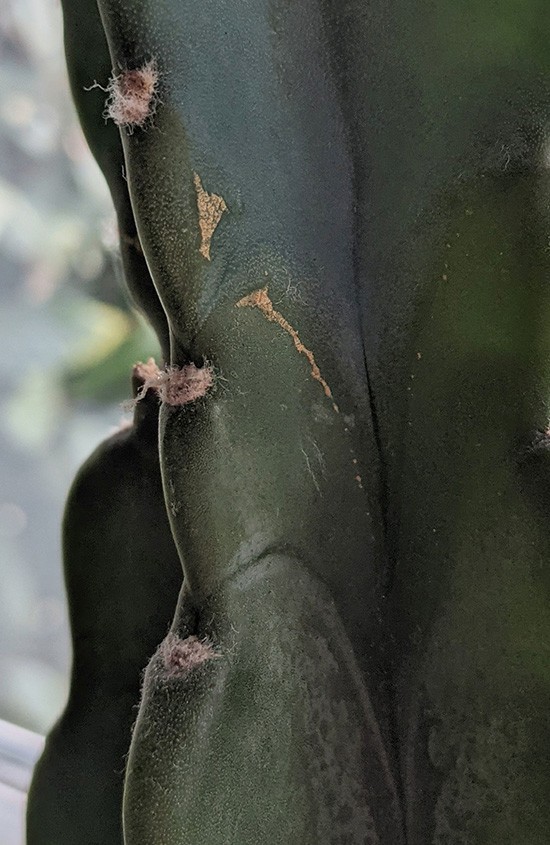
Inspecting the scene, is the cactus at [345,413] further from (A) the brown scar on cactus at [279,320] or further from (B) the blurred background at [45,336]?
(B) the blurred background at [45,336]

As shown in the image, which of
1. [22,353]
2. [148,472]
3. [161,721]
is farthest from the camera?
[22,353]

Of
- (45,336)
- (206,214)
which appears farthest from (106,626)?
(45,336)

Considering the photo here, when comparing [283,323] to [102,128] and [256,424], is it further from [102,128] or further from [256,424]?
[102,128]

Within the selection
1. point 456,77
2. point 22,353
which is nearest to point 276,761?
point 456,77

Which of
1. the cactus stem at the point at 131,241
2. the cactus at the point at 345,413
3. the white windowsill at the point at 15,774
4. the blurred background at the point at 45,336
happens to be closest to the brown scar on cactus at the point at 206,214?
the cactus at the point at 345,413

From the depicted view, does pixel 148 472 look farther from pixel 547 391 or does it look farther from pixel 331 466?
pixel 547 391

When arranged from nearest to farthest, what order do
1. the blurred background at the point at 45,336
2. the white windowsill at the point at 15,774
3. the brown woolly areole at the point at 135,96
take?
1. the brown woolly areole at the point at 135,96
2. the white windowsill at the point at 15,774
3. the blurred background at the point at 45,336

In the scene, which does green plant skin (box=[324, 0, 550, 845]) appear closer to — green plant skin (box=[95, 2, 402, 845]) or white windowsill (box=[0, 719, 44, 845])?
Answer: green plant skin (box=[95, 2, 402, 845])
